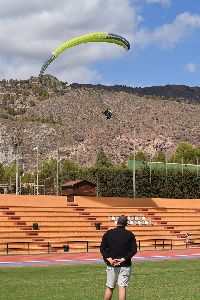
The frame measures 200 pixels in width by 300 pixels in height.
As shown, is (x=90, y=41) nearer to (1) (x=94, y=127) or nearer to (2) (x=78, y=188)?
(2) (x=78, y=188)

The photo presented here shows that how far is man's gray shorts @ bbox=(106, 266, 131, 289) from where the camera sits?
857 centimetres

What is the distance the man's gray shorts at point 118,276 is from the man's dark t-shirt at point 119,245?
0.08 meters

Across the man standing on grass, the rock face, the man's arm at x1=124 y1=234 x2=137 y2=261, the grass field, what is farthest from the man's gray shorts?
the rock face

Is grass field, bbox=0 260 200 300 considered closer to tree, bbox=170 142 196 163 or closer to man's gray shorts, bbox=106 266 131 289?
man's gray shorts, bbox=106 266 131 289

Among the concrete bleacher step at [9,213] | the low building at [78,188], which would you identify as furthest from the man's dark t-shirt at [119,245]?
the low building at [78,188]

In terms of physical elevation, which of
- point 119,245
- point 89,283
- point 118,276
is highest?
point 119,245

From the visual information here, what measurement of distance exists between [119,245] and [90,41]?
23.1 meters

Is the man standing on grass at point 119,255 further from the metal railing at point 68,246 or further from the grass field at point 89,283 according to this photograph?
the metal railing at point 68,246

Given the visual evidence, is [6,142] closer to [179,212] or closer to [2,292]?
[179,212]

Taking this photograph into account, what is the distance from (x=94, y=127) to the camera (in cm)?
13425

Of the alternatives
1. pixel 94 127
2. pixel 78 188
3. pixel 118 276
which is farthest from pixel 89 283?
pixel 94 127

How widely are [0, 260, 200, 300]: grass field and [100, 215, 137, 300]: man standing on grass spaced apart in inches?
122

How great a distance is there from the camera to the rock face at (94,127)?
12612cm

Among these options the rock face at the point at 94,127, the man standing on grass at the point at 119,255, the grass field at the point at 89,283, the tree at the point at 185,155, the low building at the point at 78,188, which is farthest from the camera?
the rock face at the point at 94,127
